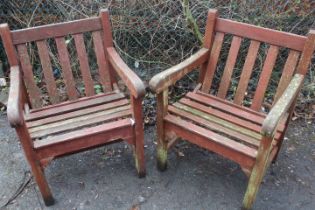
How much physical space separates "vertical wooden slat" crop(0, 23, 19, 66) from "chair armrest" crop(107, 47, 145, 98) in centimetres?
65

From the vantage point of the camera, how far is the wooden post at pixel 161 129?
1988 millimetres

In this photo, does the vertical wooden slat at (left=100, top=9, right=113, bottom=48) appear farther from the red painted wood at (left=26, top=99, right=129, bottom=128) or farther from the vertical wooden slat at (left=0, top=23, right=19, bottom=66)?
the vertical wooden slat at (left=0, top=23, right=19, bottom=66)

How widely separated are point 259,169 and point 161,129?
2.23ft

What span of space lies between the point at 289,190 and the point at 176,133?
3.16 feet

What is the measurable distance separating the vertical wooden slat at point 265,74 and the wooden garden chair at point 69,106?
0.85 m

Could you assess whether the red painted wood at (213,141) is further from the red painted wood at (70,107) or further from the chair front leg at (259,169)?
the red painted wood at (70,107)

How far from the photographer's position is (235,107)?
7.37 ft

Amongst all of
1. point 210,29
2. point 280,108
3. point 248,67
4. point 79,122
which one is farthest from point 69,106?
point 280,108

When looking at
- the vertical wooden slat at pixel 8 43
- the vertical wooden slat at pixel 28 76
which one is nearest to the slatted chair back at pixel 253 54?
the vertical wooden slat at pixel 28 76

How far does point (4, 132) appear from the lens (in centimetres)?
287

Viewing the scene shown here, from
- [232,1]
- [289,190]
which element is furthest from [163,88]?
[232,1]

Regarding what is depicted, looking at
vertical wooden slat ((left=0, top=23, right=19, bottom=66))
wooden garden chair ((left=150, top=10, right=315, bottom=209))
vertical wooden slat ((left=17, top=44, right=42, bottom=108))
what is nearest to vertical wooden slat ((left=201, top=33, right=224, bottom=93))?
wooden garden chair ((left=150, top=10, right=315, bottom=209))

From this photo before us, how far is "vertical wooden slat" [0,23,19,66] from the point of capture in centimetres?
206

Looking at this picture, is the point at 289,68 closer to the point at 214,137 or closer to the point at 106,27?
the point at 214,137
